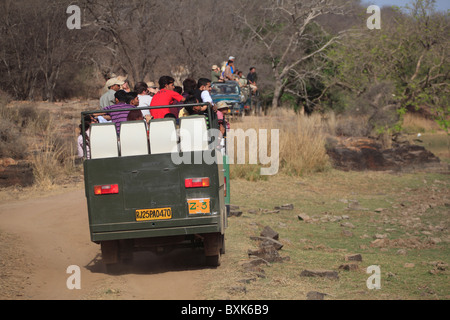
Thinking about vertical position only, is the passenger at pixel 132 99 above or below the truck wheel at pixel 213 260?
above

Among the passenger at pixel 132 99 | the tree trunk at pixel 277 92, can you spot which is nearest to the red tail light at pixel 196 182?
the passenger at pixel 132 99

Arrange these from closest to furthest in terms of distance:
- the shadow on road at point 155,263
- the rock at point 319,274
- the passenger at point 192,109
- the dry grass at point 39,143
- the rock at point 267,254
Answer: the rock at point 319,274 → the shadow on road at point 155,263 → the passenger at point 192,109 → the rock at point 267,254 → the dry grass at point 39,143

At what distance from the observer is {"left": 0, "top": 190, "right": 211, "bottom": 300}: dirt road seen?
7078mm

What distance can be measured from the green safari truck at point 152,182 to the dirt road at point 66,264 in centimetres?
62

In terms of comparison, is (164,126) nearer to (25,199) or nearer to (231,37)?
(25,199)

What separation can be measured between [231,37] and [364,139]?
11762 millimetres

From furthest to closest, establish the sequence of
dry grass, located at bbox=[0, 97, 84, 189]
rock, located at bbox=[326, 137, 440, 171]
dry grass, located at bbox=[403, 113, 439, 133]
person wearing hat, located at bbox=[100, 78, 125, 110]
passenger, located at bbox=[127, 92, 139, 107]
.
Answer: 1. dry grass, located at bbox=[403, 113, 439, 133]
2. rock, located at bbox=[326, 137, 440, 171]
3. dry grass, located at bbox=[0, 97, 84, 189]
4. person wearing hat, located at bbox=[100, 78, 125, 110]
5. passenger, located at bbox=[127, 92, 139, 107]

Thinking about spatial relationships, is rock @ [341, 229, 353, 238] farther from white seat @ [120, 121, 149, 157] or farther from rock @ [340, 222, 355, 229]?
white seat @ [120, 121, 149, 157]

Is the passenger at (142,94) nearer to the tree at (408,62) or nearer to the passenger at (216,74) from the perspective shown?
the passenger at (216,74)

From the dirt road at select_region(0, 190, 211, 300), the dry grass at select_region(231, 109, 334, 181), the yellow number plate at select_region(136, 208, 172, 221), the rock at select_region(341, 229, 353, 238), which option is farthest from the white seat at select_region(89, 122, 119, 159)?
the dry grass at select_region(231, 109, 334, 181)

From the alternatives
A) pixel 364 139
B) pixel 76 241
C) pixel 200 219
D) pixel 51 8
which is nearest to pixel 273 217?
pixel 76 241

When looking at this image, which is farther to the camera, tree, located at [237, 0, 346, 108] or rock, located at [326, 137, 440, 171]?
tree, located at [237, 0, 346, 108]

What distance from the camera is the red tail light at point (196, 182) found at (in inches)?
293

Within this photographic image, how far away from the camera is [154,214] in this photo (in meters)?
7.49
